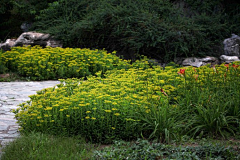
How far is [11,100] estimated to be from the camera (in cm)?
648

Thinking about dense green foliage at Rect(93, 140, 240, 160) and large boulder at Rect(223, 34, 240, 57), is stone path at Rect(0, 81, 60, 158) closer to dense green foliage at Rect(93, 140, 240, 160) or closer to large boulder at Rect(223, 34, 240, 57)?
dense green foliage at Rect(93, 140, 240, 160)

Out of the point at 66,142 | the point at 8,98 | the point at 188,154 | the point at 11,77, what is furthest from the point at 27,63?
the point at 188,154

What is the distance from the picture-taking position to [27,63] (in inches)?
354

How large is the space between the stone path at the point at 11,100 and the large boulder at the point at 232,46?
6574 millimetres

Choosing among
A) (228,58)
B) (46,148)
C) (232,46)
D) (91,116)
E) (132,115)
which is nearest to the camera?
(46,148)

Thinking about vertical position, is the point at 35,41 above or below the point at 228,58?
above

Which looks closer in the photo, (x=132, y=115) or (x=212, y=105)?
(x=132, y=115)

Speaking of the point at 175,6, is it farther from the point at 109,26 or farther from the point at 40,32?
the point at 40,32

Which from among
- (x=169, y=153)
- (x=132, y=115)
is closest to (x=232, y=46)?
(x=132, y=115)

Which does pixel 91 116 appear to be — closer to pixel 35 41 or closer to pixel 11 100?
pixel 11 100

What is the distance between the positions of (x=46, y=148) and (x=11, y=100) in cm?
306

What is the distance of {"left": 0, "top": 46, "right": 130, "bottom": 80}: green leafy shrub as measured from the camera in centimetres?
888

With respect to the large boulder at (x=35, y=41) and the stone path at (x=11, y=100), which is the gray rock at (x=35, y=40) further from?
the stone path at (x=11, y=100)

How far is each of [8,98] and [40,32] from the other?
669 centimetres
